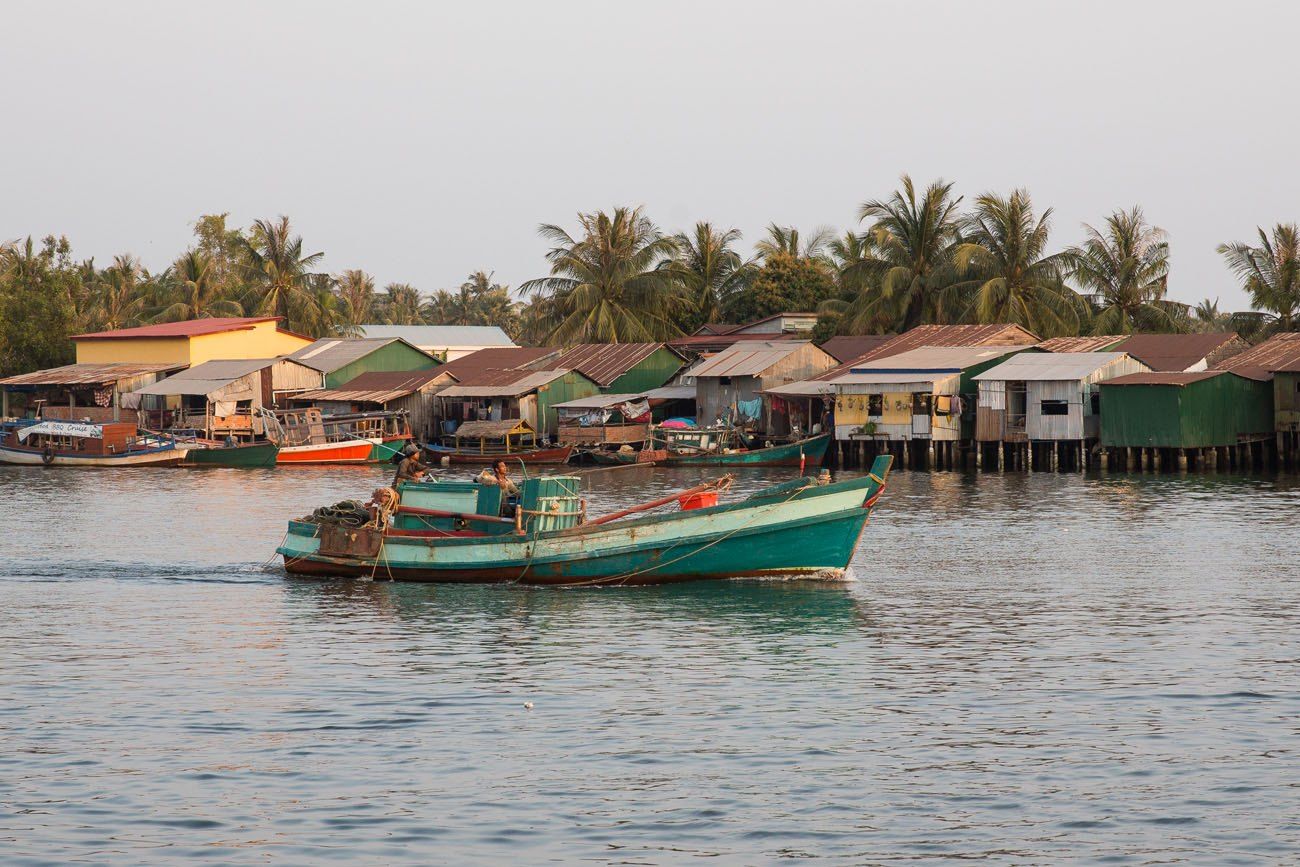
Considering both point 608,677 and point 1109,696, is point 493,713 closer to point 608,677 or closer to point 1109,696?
point 608,677

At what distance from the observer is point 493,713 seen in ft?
50.9

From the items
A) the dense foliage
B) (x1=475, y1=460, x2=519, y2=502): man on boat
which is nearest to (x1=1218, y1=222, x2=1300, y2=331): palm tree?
the dense foliage

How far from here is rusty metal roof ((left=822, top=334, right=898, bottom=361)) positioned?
195 feet

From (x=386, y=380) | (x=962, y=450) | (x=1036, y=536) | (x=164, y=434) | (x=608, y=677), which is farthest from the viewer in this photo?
(x=386, y=380)

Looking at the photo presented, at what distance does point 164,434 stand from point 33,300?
20.6 metres

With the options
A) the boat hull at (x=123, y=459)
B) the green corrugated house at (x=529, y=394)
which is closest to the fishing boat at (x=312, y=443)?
the boat hull at (x=123, y=459)

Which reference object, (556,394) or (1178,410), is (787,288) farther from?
(1178,410)

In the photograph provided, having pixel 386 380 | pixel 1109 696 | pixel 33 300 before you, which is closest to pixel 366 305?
pixel 33 300

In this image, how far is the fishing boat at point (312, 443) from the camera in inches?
2218

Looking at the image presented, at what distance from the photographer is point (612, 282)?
66.8 m

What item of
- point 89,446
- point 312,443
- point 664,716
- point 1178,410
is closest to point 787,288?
point 312,443

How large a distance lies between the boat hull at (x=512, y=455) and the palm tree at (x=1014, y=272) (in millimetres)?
16941

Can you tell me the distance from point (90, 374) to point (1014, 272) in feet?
133

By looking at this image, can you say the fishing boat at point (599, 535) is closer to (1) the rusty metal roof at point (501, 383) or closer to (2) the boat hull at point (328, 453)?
(2) the boat hull at point (328, 453)
